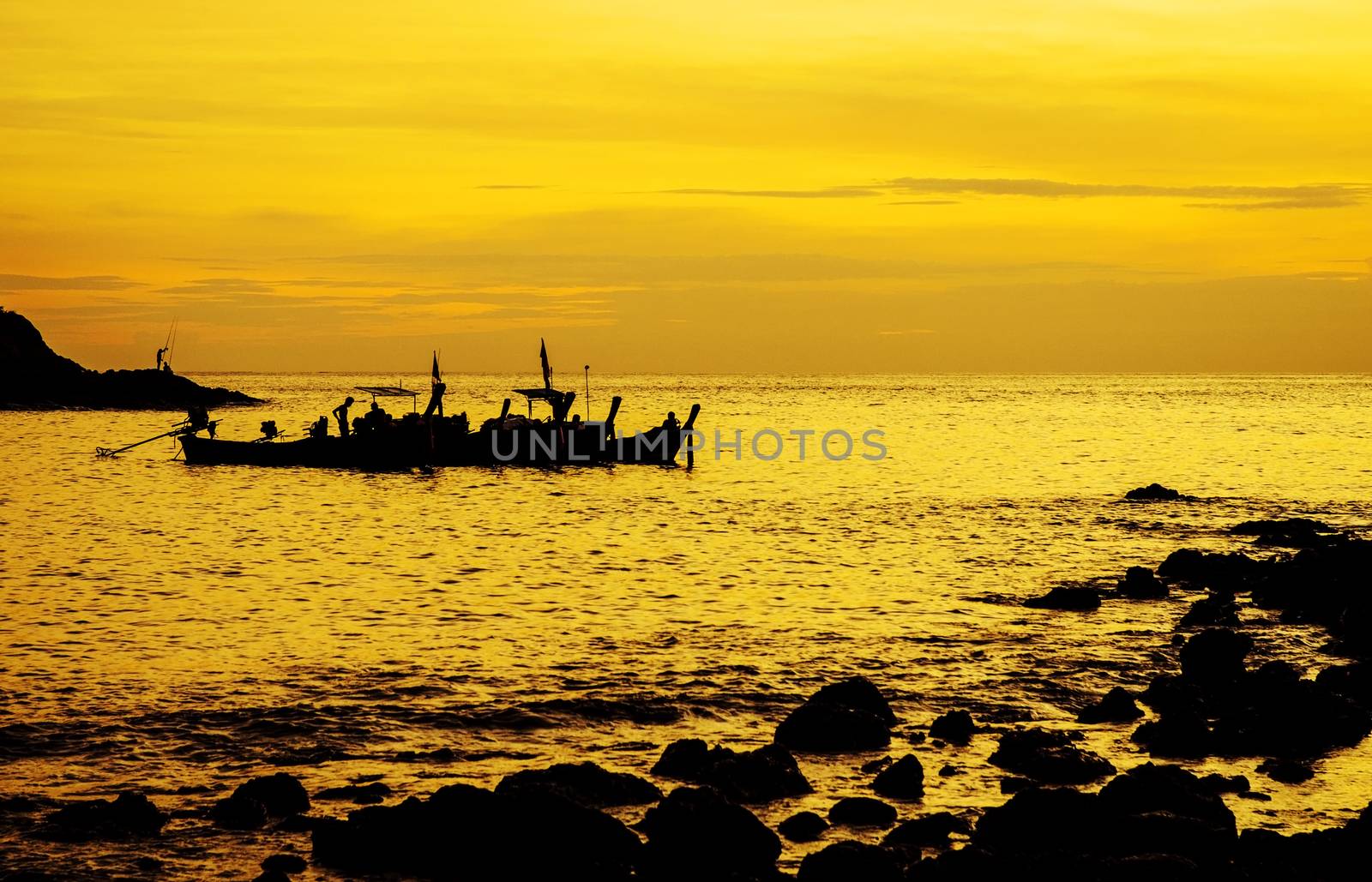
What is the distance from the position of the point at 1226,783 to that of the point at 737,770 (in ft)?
16.8

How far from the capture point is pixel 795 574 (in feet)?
95.8

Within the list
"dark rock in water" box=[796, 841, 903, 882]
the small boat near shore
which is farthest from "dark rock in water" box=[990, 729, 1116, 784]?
the small boat near shore

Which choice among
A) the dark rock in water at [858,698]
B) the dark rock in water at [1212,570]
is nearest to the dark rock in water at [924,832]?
the dark rock in water at [858,698]

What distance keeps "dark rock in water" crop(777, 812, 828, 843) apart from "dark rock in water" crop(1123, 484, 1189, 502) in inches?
1521

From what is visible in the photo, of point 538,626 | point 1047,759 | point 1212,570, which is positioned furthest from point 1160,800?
point 1212,570

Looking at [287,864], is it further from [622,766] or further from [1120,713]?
[1120,713]

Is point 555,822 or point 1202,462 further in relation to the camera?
point 1202,462

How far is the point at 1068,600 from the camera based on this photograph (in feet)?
79.5

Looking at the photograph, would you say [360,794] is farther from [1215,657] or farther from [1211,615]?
[1211,615]

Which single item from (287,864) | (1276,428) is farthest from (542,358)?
(1276,428)

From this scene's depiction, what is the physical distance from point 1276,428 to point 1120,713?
9665 centimetres

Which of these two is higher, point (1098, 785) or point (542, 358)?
point (542, 358)

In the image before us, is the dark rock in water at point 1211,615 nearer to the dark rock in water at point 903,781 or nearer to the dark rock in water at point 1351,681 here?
the dark rock in water at point 1351,681

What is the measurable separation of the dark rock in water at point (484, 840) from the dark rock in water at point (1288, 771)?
734cm
